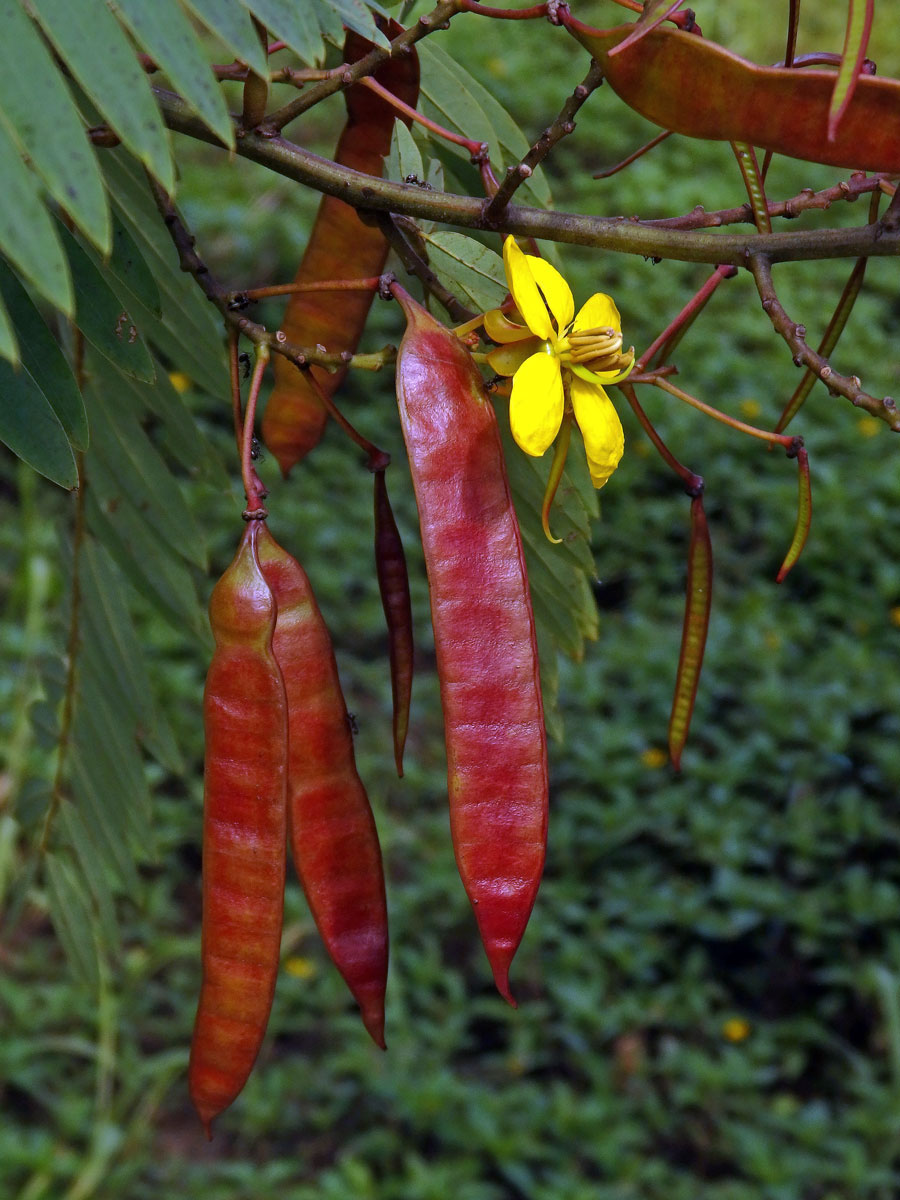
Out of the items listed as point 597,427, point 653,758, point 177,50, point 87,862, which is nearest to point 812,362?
point 597,427

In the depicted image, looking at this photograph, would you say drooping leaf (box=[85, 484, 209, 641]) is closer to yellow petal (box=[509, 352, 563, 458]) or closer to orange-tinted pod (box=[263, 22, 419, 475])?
orange-tinted pod (box=[263, 22, 419, 475])

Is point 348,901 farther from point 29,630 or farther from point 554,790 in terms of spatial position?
point 554,790

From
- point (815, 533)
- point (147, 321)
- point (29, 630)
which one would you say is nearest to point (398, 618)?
point (147, 321)

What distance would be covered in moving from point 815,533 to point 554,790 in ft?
3.43

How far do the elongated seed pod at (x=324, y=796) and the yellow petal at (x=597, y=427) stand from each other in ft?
0.52

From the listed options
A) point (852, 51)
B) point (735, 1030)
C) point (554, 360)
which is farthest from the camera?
point (735, 1030)

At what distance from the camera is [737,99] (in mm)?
584

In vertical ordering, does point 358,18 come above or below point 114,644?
above

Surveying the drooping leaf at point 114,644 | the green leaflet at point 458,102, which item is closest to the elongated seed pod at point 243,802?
the green leaflet at point 458,102

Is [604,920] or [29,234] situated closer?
[29,234]

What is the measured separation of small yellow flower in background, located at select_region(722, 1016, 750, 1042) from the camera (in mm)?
2521

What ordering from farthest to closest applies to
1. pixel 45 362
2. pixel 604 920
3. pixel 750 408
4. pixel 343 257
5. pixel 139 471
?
pixel 750 408
pixel 604 920
pixel 139 471
pixel 343 257
pixel 45 362

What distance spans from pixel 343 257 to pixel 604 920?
2.07 m

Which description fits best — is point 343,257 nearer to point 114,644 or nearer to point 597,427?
point 597,427
